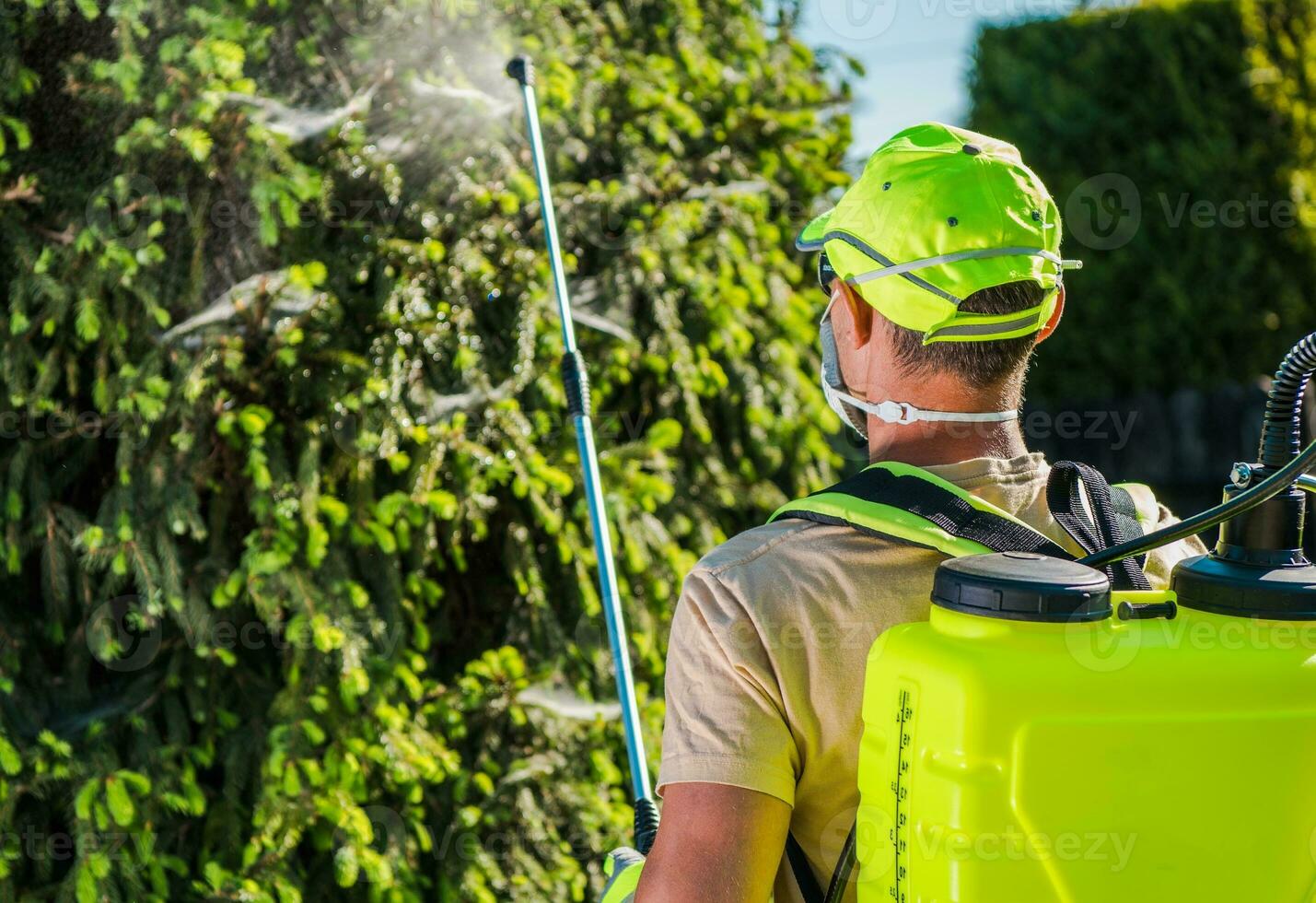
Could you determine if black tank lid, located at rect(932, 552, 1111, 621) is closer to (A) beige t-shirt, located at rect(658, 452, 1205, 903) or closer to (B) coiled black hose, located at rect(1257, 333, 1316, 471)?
(A) beige t-shirt, located at rect(658, 452, 1205, 903)

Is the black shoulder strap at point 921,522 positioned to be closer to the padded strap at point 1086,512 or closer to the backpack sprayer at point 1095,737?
the padded strap at point 1086,512

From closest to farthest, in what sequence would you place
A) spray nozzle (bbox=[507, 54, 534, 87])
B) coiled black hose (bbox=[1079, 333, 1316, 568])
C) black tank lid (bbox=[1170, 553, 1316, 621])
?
black tank lid (bbox=[1170, 553, 1316, 621]) → coiled black hose (bbox=[1079, 333, 1316, 568]) → spray nozzle (bbox=[507, 54, 534, 87])

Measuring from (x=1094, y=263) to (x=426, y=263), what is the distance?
19.6ft

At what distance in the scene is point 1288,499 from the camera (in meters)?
1.39

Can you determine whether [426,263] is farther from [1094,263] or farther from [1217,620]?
[1094,263]

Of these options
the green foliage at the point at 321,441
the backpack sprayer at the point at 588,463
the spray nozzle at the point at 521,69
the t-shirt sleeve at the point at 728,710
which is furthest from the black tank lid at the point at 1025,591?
the green foliage at the point at 321,441

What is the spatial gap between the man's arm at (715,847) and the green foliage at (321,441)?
1474 mm

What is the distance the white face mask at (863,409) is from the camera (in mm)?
1609

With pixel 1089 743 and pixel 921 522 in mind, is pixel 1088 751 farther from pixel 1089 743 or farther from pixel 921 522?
pixel 921 522

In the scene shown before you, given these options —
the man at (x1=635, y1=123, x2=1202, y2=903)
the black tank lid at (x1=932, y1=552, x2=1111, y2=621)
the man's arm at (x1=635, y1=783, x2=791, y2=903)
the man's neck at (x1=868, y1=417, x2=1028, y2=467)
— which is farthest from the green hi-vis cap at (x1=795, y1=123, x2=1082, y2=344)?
the man's arm at (x1=635, y1=783, x2=791, y2=903)

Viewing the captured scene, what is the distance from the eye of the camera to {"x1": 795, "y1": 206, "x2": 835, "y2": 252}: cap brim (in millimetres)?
1688

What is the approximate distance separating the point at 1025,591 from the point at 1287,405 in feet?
1.50

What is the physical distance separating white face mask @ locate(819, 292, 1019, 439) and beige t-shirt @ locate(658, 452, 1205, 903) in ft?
0.70

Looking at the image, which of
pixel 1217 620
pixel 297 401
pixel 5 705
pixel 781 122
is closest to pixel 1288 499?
pixel 1217 620
